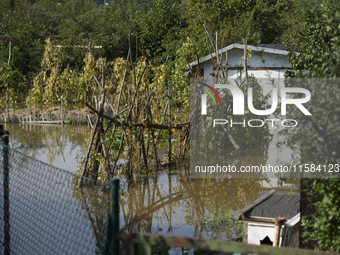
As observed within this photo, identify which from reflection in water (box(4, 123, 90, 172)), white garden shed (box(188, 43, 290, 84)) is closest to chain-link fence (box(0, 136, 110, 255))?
reflection in water (box(4, 123, 90, 172))

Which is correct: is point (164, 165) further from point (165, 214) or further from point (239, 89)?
point (165, 214)

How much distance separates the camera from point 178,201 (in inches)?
267

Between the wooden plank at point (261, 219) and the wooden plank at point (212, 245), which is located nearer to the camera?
the wooden plank at point (212, 245)

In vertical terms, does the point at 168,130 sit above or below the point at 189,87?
below

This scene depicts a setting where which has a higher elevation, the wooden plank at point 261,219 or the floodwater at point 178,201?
the wooden plank at point 261,219

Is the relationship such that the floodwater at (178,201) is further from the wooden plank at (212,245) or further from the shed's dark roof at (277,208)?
the wooden plank at (212,245)

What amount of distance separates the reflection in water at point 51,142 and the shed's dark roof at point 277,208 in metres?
4.50

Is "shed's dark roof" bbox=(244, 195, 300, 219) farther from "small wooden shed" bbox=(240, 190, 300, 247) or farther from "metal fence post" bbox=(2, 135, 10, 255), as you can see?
"metal fence post" bbox=(2, 135, 10, 255)

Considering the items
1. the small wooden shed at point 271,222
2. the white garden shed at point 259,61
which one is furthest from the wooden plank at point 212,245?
the white garden shed at point 259,61

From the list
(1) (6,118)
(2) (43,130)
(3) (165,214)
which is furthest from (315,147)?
(1) (6,118)

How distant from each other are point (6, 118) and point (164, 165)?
10.7 meters

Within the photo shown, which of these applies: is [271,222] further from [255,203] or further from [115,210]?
[115,210]

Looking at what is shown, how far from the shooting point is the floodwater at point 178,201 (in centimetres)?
541

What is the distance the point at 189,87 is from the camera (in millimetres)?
9602
